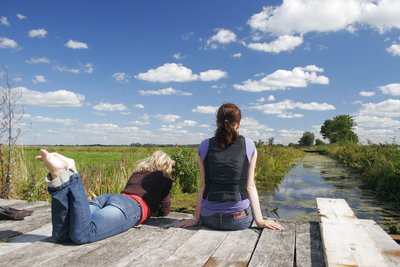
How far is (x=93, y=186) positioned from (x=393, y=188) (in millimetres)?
7614

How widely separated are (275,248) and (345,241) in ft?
1.81

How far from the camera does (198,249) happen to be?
115 inches

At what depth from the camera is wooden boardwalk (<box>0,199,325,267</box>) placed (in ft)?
8.71

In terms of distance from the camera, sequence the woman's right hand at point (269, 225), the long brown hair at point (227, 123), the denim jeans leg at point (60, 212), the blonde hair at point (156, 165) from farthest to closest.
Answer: the blonde hair at point (156, 165) → the woman's right hand at point (269, 225) → the long brown hair at point (227, 123) → the denim jeans leg at point (60, 212)

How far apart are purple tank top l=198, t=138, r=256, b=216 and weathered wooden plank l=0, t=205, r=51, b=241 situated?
1.79 m

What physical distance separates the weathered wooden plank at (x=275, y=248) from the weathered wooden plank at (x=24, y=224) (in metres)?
2.31

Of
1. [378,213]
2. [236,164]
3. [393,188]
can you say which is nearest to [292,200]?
[378,213]

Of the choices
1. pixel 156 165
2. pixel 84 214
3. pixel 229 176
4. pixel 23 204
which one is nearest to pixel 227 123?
pixel 229 176

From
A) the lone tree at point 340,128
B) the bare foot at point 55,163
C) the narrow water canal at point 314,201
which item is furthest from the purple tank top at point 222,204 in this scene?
the lone tree at point 340,128

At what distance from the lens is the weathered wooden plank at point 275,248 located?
266 centimetres

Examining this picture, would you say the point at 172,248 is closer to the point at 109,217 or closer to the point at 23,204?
the point at 109,217

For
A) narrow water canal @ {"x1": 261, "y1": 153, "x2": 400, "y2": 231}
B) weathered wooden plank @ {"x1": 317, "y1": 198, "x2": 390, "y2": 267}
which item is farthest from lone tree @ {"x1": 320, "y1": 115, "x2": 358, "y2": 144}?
weathered wooden plank @ {"x1": 317, "y1": 198, "x2": 390, "y2": 267}

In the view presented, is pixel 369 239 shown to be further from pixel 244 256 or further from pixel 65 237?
pixel 65 237

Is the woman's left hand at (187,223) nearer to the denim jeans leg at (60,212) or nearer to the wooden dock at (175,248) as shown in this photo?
the wooden dock at (175,248)
